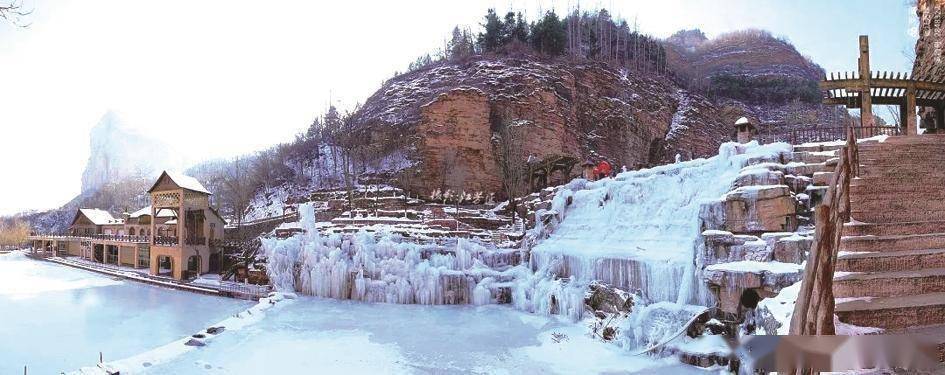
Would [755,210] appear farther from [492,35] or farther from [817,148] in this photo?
[492,35]

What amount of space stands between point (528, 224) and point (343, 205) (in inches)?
518

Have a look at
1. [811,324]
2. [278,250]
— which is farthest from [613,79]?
[811,324]

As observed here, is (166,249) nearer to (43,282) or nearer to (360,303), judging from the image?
(43,282)

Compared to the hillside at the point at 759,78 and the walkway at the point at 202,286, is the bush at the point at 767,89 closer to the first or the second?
the hillside at the point at 759,78

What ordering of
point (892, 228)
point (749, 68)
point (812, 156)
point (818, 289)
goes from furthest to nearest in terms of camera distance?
1. point (749, 68)
2. point (812, 156)
3. point (892, 228)
4. point (818, 289)

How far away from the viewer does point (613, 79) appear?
44438 mm

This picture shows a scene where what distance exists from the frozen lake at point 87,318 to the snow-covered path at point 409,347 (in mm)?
3429

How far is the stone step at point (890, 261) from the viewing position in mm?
5320

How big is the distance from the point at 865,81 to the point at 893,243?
33.7ft

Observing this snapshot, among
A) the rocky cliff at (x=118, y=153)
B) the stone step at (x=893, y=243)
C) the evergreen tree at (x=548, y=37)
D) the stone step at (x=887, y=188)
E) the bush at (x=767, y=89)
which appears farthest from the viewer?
the rocky cliff at (x=118, y=153)

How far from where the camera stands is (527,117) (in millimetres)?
36156

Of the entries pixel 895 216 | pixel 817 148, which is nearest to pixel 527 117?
pixel 817 148

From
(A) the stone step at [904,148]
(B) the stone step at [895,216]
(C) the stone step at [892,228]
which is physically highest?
(A) the stone step at [904,148]

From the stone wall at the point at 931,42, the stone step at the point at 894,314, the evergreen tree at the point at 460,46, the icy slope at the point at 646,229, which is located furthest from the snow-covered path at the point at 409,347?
the evergreen tree at the point at 460,46
